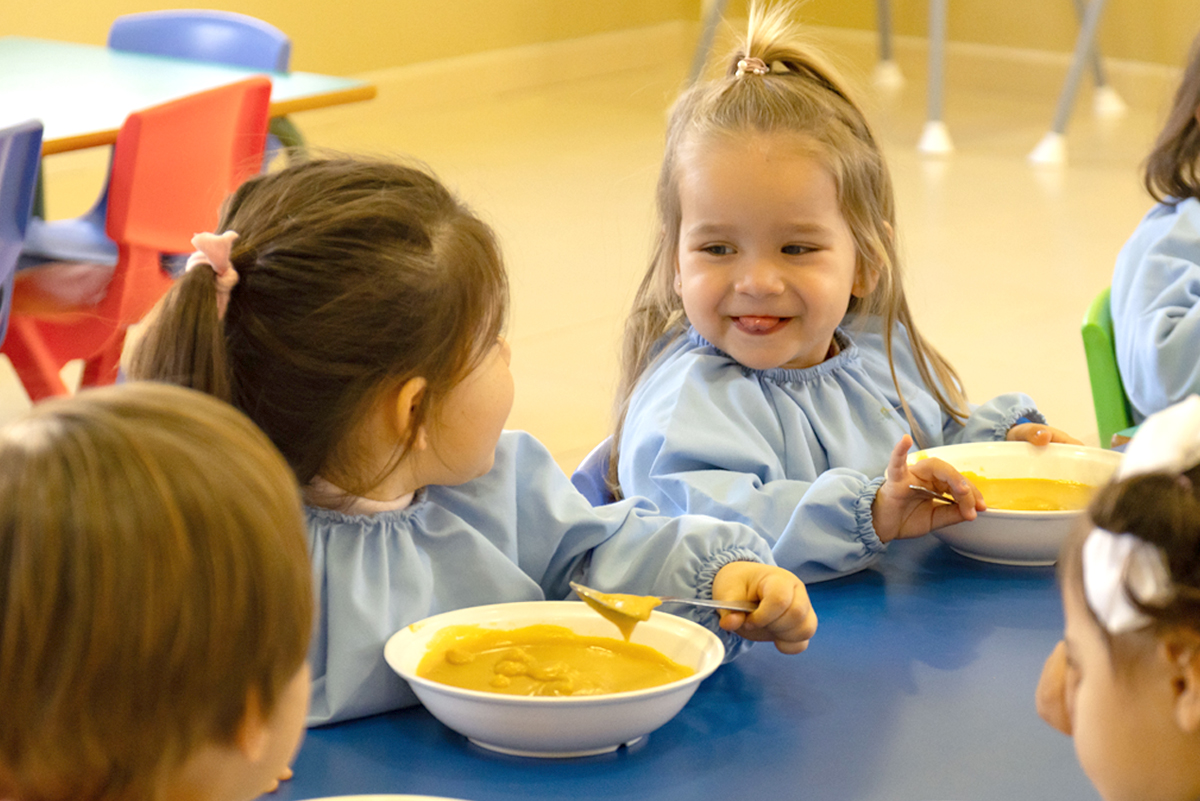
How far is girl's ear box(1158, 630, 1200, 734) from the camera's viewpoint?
62cm

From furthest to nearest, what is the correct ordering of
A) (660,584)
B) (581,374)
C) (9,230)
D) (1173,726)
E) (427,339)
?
(581,374), (9,230), (660,584), (427,339), (1173,726)

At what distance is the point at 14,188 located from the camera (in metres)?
2.10

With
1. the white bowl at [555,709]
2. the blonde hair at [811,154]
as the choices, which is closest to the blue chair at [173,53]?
the blonde hair at [811,154]

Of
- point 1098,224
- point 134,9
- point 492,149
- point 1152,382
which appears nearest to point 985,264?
point 1098,224

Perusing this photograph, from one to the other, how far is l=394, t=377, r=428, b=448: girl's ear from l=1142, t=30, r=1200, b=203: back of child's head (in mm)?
1297

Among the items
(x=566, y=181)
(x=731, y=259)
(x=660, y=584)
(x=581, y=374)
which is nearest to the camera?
(x=660, y=584)

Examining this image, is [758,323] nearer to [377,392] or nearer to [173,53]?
[377,392]

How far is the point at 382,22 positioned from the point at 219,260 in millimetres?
5356

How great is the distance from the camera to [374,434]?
99 centimetres

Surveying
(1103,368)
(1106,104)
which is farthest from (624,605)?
(1106,104)

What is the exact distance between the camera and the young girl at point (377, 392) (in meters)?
0.95

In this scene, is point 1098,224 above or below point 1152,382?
below

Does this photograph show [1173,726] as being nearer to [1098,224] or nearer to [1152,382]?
[1152,382]

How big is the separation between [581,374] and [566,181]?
5.66ft
